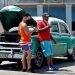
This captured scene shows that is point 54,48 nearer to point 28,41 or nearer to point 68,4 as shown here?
point 28,41

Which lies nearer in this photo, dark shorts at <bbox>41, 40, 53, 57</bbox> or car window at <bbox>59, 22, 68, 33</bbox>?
dark shorts at <bbox>41, 40, 53, 57</bbox>

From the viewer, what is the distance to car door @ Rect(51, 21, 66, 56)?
15.6 metres

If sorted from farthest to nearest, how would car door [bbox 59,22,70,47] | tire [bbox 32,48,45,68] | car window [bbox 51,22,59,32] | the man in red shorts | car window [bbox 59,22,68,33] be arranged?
car window [bbox 59,22,68,33] → car door [bbox 59,22,70,47] → car window [bbox 51,22,59,32] → tire [bbox 32,48,45,68] → the man in red shorts

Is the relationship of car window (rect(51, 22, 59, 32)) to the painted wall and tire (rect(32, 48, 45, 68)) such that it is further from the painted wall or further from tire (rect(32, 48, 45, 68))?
the painted wall

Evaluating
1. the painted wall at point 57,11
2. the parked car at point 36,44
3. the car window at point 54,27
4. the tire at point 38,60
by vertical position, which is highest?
the car window at point 54,27

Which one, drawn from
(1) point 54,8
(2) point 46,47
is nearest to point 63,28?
(2) point 46,47

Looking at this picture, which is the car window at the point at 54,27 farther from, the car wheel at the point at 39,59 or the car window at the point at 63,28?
the car wheel at the point at 39,59

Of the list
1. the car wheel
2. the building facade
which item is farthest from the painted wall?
the car wheel

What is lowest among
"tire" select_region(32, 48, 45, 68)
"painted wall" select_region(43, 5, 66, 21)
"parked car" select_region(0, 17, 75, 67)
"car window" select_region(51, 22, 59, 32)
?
"painted wall" select_region(43, 5, 66, 21)

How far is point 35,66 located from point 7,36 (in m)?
1.47

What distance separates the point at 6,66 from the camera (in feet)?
51.2

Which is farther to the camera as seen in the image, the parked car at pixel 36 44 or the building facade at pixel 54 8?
the building facade at pixel 54 8

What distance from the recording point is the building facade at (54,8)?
52375 mm

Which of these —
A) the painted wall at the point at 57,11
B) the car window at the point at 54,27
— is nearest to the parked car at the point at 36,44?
the car window at the point at 54,27
